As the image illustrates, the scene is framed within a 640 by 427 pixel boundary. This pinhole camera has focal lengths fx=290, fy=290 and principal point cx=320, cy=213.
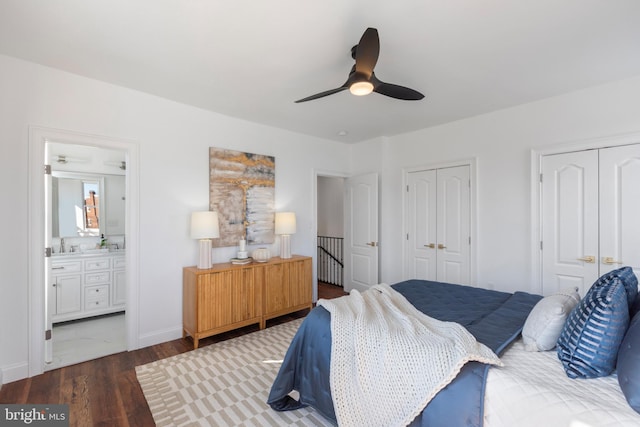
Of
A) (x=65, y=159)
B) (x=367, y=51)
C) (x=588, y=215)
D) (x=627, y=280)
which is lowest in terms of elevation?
(x=627, y=280)

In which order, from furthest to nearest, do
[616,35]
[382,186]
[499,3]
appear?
[382,186] → [616,35] → [499,3]

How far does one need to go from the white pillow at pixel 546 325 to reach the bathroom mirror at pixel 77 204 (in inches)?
197

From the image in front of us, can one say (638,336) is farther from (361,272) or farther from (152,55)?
(361,272)

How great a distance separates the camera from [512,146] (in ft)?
11.3

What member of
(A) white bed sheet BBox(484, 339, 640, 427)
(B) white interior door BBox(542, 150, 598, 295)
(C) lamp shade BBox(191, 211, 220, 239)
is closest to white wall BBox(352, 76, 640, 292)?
(B) white interior door BBox(542, 150, 598, 295)

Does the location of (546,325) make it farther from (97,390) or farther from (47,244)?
(47,244)

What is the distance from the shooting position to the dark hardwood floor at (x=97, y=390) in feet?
6.51

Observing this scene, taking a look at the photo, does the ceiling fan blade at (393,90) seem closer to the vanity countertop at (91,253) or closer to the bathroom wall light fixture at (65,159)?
the vanity countertop at (91,253)

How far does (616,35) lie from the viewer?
2.06m

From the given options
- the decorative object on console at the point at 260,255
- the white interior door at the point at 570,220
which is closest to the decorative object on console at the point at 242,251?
the decorative object on console at the point at 260,255

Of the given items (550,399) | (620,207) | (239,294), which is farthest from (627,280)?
(239,294)

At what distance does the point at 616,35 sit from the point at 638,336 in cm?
213

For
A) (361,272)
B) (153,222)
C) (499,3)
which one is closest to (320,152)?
(361,272)

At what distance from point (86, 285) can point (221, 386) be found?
268 centimetres
